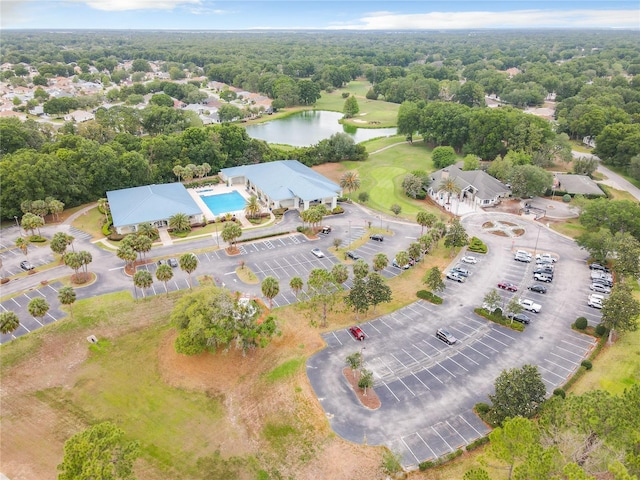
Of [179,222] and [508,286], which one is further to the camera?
[179,222]

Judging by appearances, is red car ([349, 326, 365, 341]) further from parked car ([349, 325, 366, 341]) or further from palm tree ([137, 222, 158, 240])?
palm tree ([137, 222, 158, 240])

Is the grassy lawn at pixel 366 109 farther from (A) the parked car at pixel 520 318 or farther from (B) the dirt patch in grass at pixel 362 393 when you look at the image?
(B) the dirt patch in grass at pixel 362 393

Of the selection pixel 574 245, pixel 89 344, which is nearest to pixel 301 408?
pixel 89 344

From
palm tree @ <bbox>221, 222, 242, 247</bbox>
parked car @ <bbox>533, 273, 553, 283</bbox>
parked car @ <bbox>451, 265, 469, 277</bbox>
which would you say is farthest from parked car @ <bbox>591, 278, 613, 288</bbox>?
palm tree @ <bbox>221, 222, 242, 247</bbox>

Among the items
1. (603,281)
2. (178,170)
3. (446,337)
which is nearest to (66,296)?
(446,337)

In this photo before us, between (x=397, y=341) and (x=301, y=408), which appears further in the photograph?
(x=397, y=341)

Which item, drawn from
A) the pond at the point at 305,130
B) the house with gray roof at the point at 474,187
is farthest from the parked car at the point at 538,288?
the pond at the point at 305,130

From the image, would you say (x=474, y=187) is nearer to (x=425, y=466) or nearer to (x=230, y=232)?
(x=230, y=232)

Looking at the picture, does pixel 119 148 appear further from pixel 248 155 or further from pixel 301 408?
pixel 301 408
